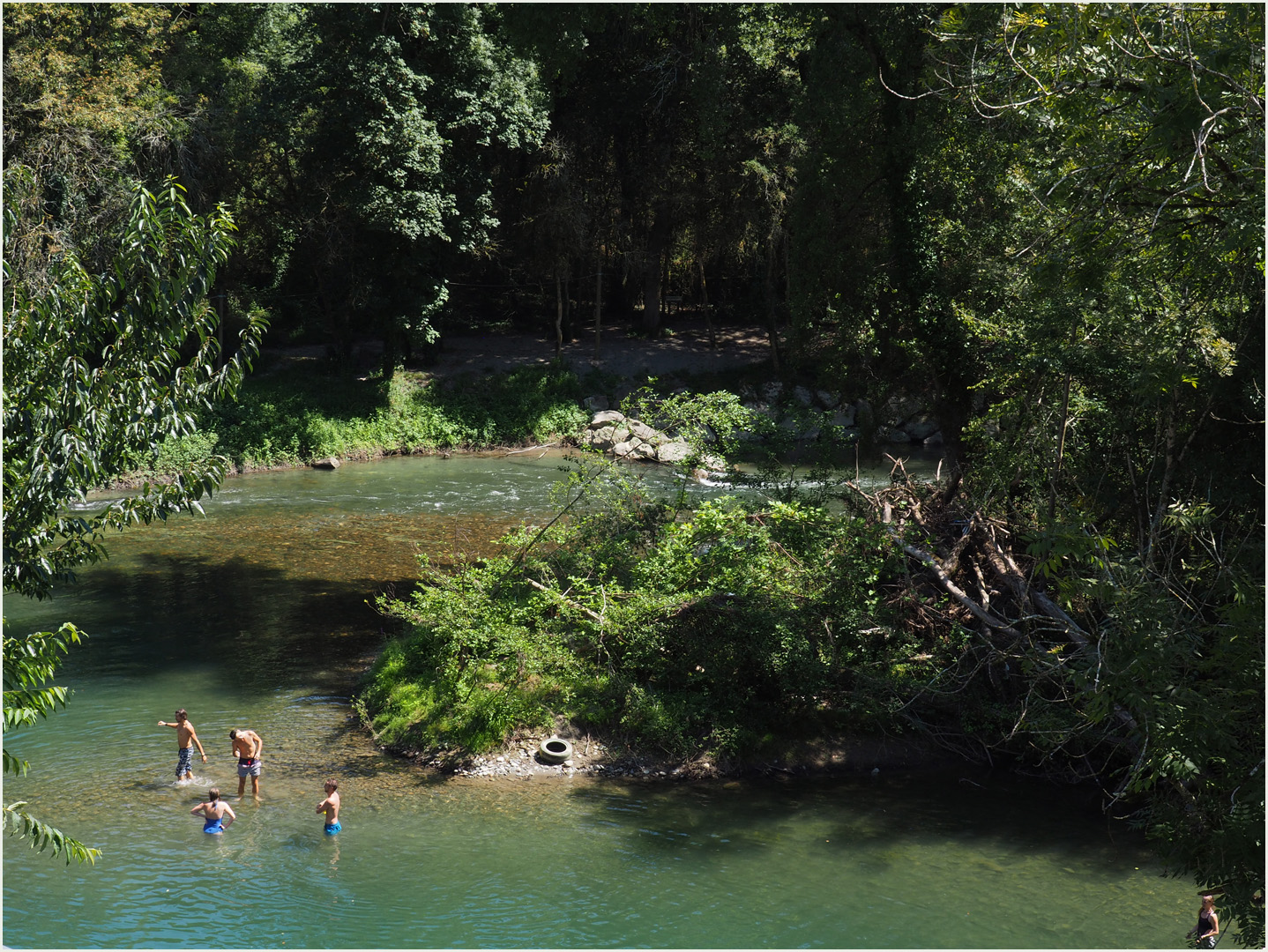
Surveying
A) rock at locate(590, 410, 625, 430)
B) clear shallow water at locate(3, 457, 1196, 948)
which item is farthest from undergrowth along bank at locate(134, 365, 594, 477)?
clear shallow water at locate(3, 457, 1196, 948)

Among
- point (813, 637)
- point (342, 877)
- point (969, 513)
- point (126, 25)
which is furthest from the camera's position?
point (126, 25)

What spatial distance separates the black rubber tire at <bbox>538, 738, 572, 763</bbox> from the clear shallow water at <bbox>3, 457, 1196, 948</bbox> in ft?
1.28

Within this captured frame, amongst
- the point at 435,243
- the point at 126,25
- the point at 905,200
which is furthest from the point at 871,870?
the point at 126,25

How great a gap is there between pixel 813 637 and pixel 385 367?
89.9 feet

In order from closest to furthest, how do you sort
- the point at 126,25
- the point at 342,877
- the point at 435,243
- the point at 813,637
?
the point at 342,877 → the point at 813,637 → the point at 126,25 → the point at 435,243

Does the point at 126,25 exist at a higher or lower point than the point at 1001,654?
higher

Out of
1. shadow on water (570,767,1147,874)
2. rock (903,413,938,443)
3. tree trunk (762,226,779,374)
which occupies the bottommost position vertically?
shadow on water (570,767,1147,874)

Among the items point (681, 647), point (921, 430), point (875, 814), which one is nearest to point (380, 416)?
point (921, 430)

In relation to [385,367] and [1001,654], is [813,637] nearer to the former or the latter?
[1001,654]

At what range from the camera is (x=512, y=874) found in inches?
458

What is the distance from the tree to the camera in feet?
25.2

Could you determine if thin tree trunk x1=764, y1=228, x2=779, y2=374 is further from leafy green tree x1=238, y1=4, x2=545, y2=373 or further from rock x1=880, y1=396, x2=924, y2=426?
rock x1=880, y1=396, x2=924, y2=426

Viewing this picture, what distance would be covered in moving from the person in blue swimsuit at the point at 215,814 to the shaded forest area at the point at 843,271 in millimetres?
3475

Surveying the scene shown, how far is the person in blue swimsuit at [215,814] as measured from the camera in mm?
12211
